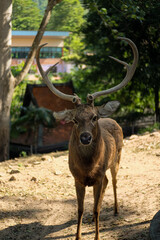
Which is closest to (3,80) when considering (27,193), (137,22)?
(27,193)

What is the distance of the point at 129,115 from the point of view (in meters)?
15.9

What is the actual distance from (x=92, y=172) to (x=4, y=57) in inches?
238

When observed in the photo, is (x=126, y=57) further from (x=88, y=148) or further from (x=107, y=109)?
(x=88, y=148)

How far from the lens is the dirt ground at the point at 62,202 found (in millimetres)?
4965

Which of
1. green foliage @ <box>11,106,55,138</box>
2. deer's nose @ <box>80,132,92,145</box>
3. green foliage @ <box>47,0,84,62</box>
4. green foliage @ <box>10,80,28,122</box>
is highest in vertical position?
deer's nose @ <box>80,132,92,145</box>

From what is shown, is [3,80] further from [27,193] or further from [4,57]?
[27,193]

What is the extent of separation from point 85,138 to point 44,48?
10516mm

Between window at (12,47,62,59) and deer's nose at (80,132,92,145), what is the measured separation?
9405 mm

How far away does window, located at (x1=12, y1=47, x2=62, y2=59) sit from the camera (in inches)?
504

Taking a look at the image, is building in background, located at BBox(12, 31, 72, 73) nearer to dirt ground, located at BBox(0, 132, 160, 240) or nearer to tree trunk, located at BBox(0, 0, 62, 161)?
tree trunk, located at BBox(0, 0, 62, 161)

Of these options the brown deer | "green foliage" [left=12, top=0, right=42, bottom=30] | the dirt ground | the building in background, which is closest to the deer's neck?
the brown deer

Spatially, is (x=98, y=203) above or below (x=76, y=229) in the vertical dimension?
above

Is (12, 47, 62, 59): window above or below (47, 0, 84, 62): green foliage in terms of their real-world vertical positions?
below

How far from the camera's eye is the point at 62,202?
600 cm
